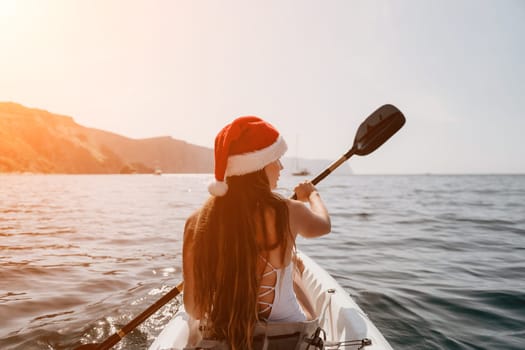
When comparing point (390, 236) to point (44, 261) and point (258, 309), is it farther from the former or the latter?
point (258, 309)

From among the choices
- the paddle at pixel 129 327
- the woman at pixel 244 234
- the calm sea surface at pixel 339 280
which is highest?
the woman at pixel 244 234

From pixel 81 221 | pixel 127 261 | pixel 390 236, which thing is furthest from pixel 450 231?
pixel 81 221

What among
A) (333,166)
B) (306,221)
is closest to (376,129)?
(333,166)

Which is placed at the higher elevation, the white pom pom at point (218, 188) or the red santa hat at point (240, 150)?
the red santa hat at point (240, 150)

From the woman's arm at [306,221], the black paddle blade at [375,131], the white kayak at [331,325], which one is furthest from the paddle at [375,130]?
the woman's arm at [306,221]

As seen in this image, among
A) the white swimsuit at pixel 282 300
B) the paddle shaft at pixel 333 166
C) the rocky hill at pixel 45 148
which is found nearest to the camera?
the white swimsuit at pixel 282 300

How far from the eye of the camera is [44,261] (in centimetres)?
862

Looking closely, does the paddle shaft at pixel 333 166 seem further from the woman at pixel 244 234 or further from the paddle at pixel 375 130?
the woman at pixel 244 234

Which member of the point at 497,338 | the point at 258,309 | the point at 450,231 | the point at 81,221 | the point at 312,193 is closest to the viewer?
the point at 258,309

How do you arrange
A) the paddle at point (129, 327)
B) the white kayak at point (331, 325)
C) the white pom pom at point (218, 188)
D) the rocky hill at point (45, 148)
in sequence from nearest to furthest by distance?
the white pom pom at point (218, 188)
the white kayak at point (331, 325)
the paddle at point (129, 327)
the rocky hill at point (45, 148)

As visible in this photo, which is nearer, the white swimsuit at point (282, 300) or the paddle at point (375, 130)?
the white swimsuit at point (282, 300)

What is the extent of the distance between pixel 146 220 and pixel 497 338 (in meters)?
14.4

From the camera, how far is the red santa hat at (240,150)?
197 centimetres

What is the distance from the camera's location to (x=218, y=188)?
76.0 inches
